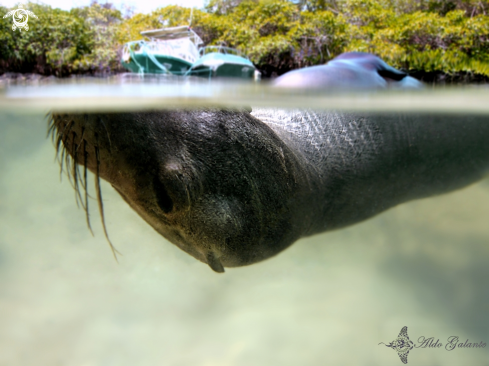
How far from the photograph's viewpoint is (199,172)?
7.06ft

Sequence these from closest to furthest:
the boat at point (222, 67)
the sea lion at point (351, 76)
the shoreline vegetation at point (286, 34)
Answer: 1. the sea lion at point (351, 76)
2. the boat at point (222, 67)
3. the shoreline vegetation at point (286, 34)

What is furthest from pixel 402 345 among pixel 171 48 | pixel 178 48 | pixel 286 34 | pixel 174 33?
pixel 174 33

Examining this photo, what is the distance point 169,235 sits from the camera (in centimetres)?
244

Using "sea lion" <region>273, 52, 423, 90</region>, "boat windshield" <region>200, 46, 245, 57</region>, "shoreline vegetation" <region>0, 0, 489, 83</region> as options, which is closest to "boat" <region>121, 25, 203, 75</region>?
"boat windshield" <region>200, 46, 245, 57</region>

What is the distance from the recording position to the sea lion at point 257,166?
6.70 feet

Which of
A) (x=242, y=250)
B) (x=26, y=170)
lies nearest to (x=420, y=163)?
(x=242, y=250)

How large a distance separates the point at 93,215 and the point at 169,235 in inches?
92.1

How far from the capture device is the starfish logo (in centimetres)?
356

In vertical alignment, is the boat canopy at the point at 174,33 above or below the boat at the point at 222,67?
above

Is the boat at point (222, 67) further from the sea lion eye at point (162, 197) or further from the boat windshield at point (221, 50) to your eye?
the sea lion eye at point (162, 197)

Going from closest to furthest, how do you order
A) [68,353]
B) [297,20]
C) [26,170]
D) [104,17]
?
[68,353]
[26,170]
[104,17]
[297,20]

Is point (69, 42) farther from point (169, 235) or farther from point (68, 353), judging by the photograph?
point (169, 235)

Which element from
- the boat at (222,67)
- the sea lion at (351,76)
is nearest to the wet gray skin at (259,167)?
the sea lion at (351,76)
